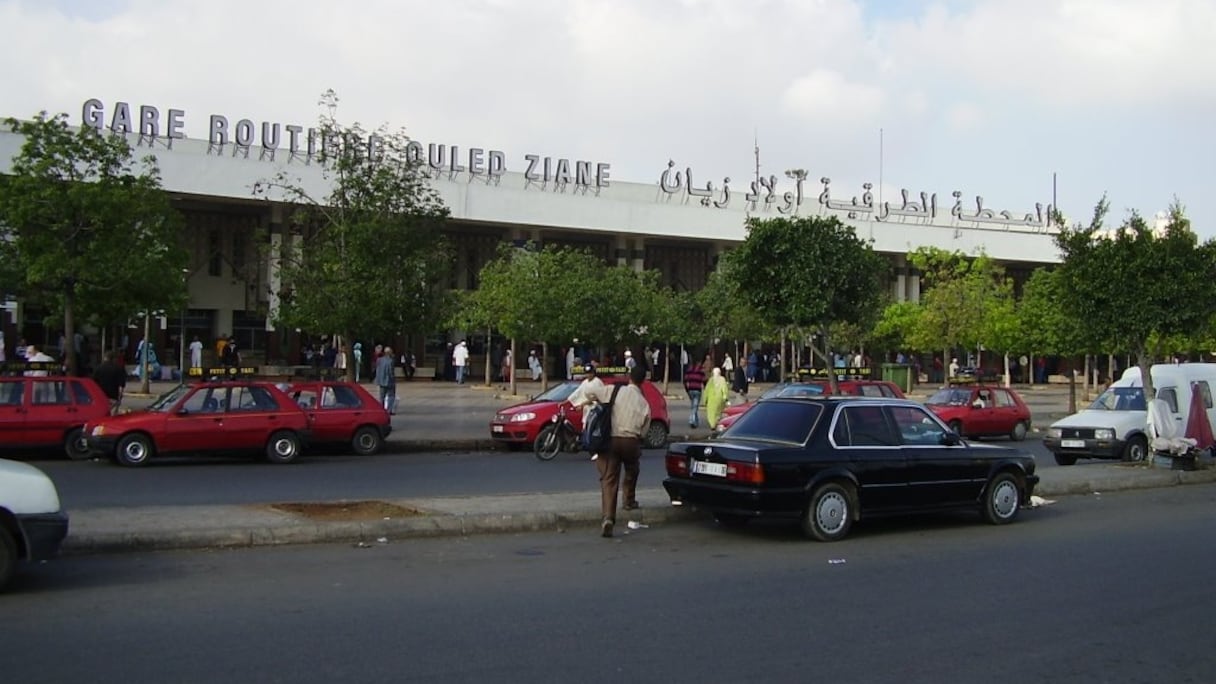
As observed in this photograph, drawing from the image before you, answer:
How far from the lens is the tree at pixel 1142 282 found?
1900 centimetres

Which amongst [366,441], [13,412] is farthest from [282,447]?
[13,412]

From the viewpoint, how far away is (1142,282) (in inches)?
753

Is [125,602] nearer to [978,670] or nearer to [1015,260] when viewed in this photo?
[978,670]

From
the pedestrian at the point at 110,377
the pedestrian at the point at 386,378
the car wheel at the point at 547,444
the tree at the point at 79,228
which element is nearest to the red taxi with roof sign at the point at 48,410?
the pedestrian at the point at 110,377

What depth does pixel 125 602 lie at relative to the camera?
835 cm

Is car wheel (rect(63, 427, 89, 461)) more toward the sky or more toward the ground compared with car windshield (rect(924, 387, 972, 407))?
more toward the ground

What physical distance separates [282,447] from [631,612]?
1254 centimetres

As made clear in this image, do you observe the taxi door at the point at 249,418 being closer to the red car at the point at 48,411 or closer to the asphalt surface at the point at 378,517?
the red car at the point at 48,411

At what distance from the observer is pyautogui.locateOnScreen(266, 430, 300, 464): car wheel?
19.4 meters

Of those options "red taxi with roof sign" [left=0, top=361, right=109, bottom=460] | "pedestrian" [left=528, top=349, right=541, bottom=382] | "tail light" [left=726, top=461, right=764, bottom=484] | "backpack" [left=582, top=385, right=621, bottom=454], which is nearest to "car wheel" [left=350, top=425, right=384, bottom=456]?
"red taxi with roof sign" [left=0, top=361, right=109, bottom=460]

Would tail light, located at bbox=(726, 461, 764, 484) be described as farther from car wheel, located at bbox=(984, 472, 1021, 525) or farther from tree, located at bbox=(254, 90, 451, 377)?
tree, located at bbox=(254, 90, 451, 377)

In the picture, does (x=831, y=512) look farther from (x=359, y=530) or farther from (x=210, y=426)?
(x=210, y=426)

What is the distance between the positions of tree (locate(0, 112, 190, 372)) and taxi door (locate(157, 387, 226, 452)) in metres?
5.65

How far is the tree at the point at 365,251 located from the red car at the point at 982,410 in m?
11.9
